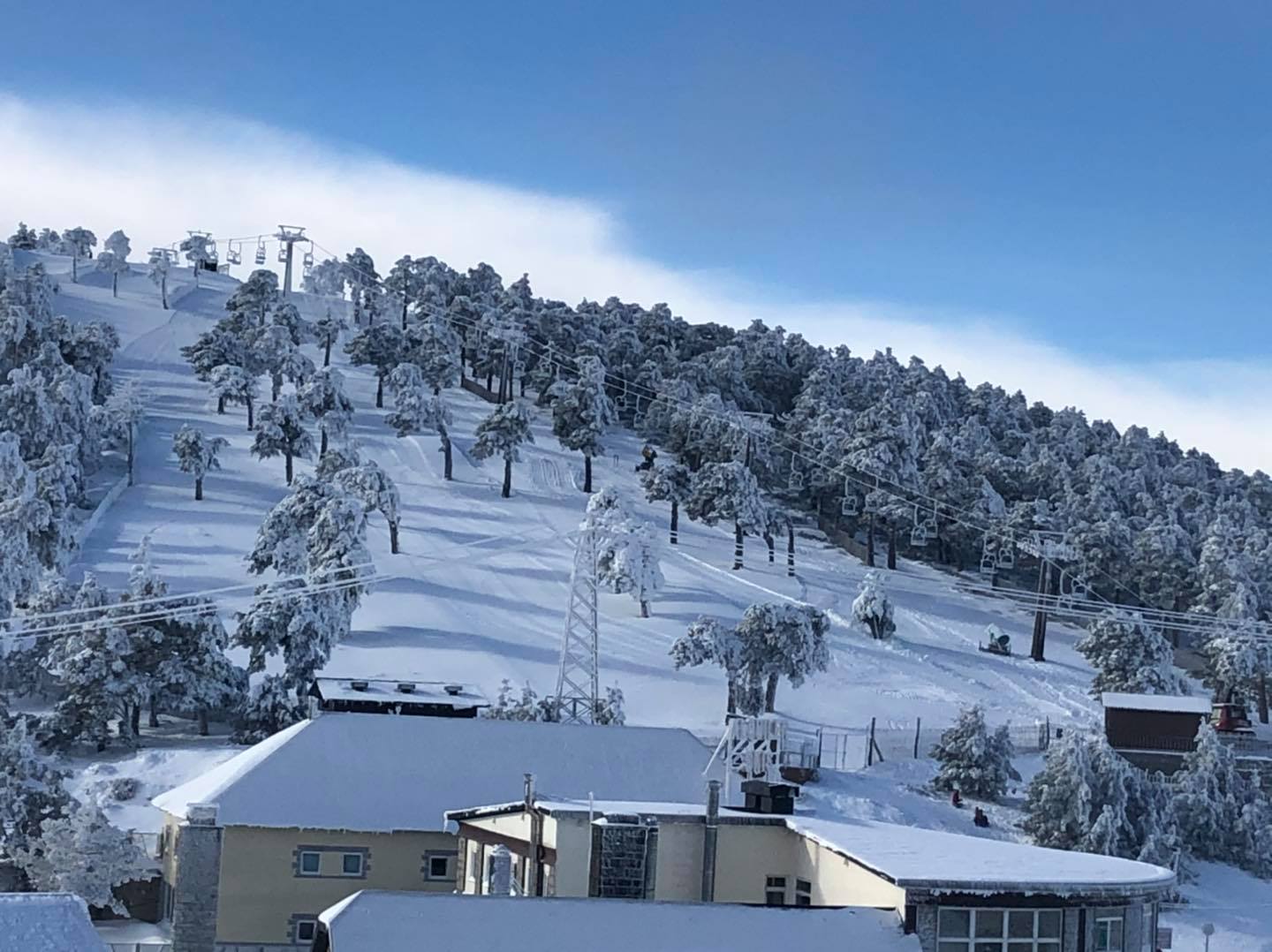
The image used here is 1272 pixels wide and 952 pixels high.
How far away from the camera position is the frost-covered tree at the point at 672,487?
94.4 meters

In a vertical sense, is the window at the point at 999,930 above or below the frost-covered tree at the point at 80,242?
below

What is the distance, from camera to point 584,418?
104m

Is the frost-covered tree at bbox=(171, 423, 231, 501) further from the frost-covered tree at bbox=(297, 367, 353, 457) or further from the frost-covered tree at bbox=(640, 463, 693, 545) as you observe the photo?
the frost-covered tree at bbox=(640, 463, 693, 545)

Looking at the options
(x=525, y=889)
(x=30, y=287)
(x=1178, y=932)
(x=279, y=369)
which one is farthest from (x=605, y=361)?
(x=525, y=889)

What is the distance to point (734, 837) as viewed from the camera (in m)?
27.5

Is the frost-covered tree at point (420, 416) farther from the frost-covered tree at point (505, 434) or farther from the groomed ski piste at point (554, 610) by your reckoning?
the frost-covered tree at point (505, 434)

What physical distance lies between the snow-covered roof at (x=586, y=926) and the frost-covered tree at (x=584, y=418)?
7972 cm

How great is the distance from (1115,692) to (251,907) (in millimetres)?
45687

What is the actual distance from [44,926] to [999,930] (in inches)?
551

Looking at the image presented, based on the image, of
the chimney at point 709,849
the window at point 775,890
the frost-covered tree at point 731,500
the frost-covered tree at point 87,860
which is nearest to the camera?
the chimney at point 709,849

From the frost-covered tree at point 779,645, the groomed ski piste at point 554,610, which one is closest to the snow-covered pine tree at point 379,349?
the groomed ski piste at point 554,610

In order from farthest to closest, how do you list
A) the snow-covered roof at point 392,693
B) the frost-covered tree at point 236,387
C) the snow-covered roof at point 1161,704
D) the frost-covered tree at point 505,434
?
the frost-covered tree at point 236,387, the frost-covered tree at point 505,434, the snow-covered roof at point 1161,704, the snow-covered roof at point 392,693

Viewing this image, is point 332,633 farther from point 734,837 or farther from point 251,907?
point 734,837

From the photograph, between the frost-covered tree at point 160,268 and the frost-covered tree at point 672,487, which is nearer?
the frost-covered tree at point 672,487
